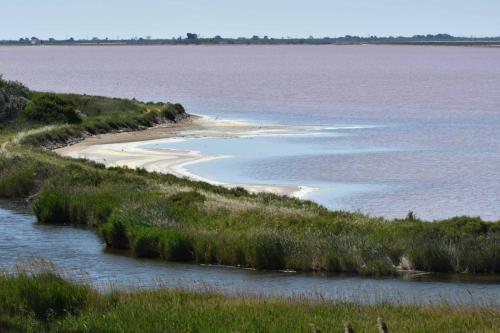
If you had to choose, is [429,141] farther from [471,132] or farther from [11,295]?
[11,295]

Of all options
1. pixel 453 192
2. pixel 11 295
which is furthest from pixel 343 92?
pixel 11 295

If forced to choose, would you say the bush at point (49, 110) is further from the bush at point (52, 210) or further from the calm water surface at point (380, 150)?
the bush at point (52, 210)

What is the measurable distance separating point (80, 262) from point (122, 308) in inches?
494

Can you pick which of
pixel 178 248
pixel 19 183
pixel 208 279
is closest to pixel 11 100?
pixel 19 183

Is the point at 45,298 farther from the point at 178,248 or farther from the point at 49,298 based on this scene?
the point at 178,248

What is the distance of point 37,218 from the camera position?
4009cm

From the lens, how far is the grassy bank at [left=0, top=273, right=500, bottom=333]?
18109 millimetres

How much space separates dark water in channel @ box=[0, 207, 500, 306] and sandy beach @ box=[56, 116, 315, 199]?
14202 millimetres

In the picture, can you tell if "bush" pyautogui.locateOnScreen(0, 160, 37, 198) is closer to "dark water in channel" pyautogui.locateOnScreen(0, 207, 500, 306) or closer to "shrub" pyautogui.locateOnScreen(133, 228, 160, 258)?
"dark water in channel" pyautogui.locateOnScreen(0, 207, 500, 306)

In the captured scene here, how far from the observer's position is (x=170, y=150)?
215 feet

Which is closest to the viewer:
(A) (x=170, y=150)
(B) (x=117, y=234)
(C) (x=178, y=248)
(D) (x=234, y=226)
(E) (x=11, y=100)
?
(C) (x=178, y=248)

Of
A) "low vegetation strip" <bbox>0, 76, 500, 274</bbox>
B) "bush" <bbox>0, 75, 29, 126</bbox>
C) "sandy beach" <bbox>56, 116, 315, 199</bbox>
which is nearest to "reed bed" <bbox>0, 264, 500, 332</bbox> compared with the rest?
"low vegetation strip" <bbox>0, 76, 500, 274</bbox>

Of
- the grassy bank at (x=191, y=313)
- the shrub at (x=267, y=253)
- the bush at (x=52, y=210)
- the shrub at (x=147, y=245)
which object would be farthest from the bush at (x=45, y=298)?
the bush at (x=52, y=210)

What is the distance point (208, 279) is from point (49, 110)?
51335 millimetres
